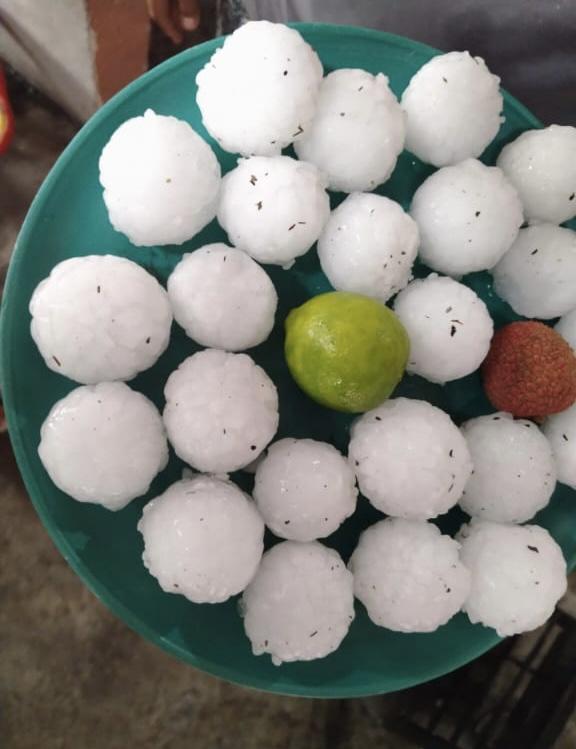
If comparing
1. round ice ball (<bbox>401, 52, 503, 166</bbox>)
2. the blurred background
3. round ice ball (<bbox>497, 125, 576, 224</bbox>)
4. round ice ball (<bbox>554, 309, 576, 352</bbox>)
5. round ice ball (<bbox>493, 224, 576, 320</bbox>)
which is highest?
round ice ball (<bbox>401, 52, 503, 166</bbox>)

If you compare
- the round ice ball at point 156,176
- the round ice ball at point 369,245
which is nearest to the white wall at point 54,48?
the round ice ball at point 156,176

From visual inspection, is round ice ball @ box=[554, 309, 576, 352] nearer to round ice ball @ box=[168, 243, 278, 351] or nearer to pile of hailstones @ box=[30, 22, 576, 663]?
pile of hailstones @ box=[30, 22, 576, 663]

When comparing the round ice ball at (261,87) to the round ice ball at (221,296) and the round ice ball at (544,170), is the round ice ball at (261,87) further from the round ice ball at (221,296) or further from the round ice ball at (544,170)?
the round ice ball at (544,170)

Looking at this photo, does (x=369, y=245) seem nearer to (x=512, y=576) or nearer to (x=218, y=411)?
(x=218, y=411)

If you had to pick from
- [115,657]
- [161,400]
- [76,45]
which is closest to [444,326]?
[161,400]

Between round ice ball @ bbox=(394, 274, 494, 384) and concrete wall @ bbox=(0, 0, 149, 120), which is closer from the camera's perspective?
round ice ball @ bbox=(394, 274, 494, 384)

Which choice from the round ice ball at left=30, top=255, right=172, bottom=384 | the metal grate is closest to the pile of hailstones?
the round ice ball at left=30, top=255, right=172, bottom=384
